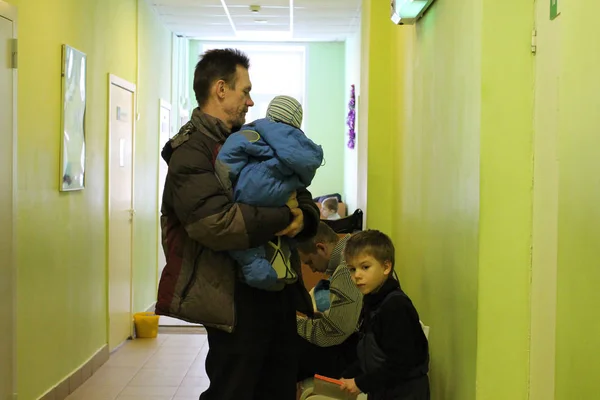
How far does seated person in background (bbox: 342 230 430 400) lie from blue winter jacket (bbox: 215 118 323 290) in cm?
56

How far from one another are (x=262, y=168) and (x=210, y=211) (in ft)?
0.62

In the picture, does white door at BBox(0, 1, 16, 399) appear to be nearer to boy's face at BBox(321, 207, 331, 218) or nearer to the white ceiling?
the white ceiling

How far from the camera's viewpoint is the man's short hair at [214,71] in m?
2.04

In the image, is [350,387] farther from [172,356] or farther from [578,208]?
[172,356]

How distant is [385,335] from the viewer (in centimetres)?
234

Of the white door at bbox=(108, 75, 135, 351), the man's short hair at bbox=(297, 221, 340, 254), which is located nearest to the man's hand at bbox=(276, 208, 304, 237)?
the man's short hair at bbox=(297, 221, 340, 254)

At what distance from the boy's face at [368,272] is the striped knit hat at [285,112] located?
65 cm

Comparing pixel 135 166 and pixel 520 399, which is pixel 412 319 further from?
pixel 135 166

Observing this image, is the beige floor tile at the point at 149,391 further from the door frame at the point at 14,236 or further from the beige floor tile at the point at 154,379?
the door frame at the point at 14,236

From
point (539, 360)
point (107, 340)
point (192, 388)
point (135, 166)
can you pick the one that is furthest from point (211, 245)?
point (135, 166)

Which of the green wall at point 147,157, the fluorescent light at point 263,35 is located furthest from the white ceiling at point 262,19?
the green wall at point 147,157

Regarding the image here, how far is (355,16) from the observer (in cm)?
742

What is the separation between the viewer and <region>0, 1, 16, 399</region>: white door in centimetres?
319

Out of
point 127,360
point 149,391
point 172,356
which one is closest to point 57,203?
point 149,391
